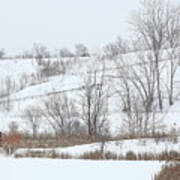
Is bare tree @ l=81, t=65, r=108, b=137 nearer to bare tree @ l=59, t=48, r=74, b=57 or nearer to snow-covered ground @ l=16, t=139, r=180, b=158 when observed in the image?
snow-covered ground @ l=16, t=139, r=180, b=158

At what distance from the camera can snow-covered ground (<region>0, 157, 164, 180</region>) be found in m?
4.72

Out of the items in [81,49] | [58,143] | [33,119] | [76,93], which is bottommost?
[33,119]

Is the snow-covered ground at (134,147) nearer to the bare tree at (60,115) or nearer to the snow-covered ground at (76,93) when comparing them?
the snow-covered ground at (76,93)

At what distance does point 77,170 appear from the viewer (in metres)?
5.16

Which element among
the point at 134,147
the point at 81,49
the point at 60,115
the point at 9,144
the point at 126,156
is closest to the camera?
the point at 126,156

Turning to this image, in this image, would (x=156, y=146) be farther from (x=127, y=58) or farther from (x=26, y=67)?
(x=26, y=67)

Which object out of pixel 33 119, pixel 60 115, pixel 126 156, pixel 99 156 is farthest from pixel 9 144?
pixel 33 119

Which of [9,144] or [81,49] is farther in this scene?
[81,49]

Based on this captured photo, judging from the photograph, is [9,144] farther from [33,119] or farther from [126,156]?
[33,119]

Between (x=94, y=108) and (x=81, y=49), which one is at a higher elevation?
(x=81, y=49)

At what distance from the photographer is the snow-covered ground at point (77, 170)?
15.5 ft

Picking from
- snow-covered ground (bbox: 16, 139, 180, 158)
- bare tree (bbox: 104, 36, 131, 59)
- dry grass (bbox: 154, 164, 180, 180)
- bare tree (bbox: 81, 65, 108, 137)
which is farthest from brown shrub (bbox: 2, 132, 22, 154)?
bare tree (bbox: 104, 36, 131, 59)

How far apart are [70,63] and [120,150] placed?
44.9m

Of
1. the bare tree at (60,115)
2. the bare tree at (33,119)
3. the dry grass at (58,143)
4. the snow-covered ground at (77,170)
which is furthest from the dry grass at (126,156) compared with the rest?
the bare tree at (33,119)
